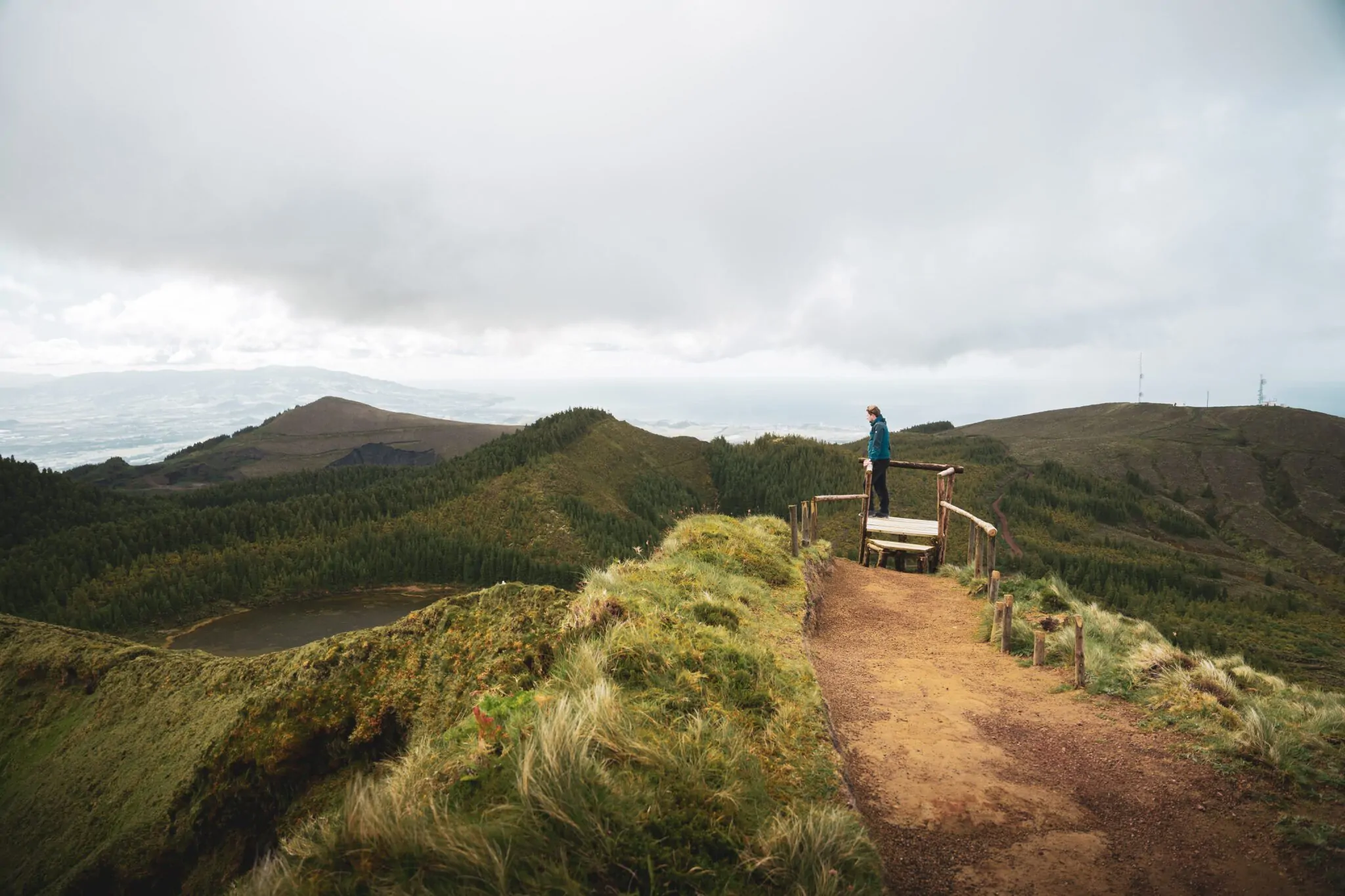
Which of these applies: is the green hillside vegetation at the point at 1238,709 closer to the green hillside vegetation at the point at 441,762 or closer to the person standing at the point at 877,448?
the green hillside vegetation at the point at 441,762

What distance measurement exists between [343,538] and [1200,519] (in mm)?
136876

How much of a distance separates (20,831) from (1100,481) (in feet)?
441

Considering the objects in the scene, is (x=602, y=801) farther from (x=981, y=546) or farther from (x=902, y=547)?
(x=902, y=547)

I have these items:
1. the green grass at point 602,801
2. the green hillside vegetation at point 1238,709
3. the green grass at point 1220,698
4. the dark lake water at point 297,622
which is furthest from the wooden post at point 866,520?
the dark lake water at point 297,622

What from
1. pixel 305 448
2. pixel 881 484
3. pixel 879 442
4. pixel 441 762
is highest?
pixel 879 442

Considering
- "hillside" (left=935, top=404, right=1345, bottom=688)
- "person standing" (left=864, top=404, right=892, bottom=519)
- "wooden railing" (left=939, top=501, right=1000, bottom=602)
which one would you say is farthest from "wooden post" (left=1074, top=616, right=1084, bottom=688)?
"hillside" (left=935, top=404, right=1345, bottom=688)

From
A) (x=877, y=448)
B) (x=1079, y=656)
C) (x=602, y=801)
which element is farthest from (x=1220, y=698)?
(x=877, y=448)

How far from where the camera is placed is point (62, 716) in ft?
18.5

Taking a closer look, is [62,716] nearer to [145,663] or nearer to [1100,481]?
[145,663]

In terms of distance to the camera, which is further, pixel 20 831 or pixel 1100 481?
pixel 1100 481

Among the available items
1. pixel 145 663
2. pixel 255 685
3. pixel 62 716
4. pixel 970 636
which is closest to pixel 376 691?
pixel 255 685

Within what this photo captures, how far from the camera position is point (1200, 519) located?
105062mm

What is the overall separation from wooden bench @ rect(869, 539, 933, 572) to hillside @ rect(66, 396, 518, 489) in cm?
14571

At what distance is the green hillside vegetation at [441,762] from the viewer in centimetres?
284
